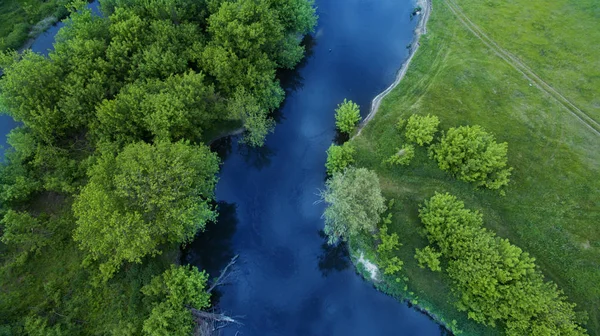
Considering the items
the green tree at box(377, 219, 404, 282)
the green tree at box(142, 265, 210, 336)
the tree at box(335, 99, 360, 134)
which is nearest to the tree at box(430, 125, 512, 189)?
the green tree at box(377, 219, 404, 282)

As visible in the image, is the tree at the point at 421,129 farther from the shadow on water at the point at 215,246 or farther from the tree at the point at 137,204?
the tree at the point at 137,204

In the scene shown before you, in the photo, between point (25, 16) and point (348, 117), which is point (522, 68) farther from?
point (25, 16)

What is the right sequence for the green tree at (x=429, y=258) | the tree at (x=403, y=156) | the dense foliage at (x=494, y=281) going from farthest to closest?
the tree at (x=403, y=156) < the green tree at (x=429, y=258) < the dense foliage at (x=494, y=281)

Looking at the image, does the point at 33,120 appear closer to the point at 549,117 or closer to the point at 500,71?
the point at 500,71

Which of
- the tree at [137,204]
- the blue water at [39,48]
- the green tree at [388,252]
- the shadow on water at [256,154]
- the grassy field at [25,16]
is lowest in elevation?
the green tree at [388,252]

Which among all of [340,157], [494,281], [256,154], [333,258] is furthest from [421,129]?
[256,154]

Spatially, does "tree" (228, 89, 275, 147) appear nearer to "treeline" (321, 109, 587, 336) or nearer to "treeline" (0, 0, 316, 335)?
"treeline" (0, 0, 316, 335)

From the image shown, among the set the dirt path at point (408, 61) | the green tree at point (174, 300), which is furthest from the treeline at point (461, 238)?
the green tree at point (174, 300)

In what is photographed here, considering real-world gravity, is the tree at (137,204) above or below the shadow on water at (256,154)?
above
